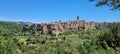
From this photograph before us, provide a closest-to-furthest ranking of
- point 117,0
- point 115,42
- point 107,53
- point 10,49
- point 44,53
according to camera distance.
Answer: point 117,0
point 107,53
point 10,49
point 115,42
point 44,53

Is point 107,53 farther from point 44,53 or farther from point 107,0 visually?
point 44,53

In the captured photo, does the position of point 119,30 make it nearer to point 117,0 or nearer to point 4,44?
point 4,44

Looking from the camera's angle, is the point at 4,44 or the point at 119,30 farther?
the point at 119,30

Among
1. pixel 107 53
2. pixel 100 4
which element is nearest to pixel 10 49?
pixel 107 53

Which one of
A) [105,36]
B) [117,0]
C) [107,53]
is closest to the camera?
[117,0]

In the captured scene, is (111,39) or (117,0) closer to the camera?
(117,0)

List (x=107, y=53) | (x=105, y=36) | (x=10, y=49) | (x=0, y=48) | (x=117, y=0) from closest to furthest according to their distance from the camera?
(x=117, y=0)
(x=107, y=53)
(x=0, y=48)
(x=10, y=49)
(x=105, y=36)

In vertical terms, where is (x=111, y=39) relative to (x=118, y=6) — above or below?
below

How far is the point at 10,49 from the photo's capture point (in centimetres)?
2798

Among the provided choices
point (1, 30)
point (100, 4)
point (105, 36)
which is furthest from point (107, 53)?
point (105, 36)

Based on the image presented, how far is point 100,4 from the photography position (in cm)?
974

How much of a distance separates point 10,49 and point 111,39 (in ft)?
35.7

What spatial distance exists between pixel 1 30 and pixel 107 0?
669 inches

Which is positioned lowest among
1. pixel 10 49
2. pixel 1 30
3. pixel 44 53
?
pixel 44 53
